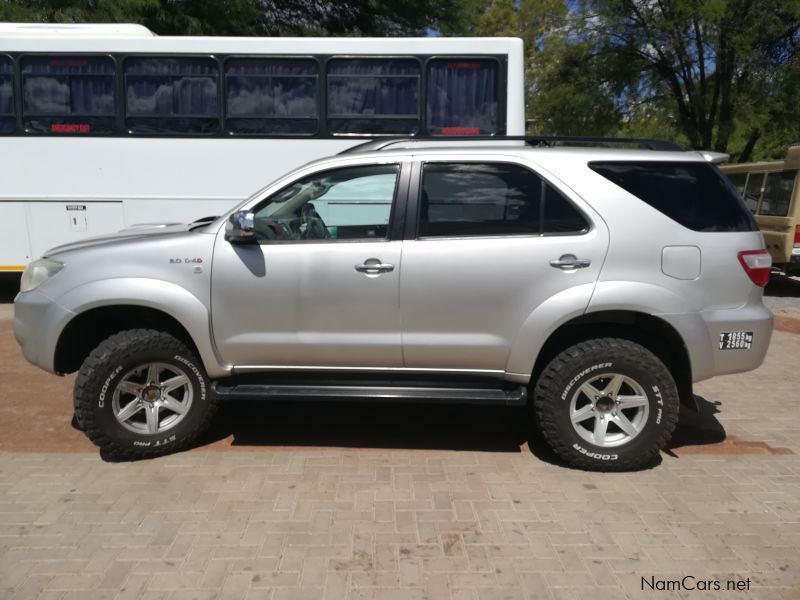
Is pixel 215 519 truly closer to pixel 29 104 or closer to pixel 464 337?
pixel 464 337

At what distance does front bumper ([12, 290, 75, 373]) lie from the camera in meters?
4.30

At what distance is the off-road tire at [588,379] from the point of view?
13.6 ft

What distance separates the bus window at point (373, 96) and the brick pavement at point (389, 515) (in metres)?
4.66

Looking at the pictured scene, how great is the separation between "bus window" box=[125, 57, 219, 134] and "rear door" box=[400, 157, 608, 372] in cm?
541

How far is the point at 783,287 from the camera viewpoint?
12398mm

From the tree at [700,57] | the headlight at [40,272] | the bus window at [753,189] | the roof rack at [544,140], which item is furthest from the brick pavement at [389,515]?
the tree at [700,57]

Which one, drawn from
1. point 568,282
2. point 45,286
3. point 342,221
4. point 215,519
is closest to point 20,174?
point 45,286

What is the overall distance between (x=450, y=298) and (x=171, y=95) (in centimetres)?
624

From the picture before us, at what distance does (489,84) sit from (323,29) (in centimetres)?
789

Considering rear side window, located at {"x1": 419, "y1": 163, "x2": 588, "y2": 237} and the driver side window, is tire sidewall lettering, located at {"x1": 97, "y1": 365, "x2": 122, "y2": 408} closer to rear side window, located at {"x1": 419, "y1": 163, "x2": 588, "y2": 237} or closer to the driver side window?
the driver side window

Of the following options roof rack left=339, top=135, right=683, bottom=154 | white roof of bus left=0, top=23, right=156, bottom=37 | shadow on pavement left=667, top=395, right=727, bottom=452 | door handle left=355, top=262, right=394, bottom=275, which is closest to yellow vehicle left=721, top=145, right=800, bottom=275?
shadow on pavement left=667, top=395, right=727, bottom=452

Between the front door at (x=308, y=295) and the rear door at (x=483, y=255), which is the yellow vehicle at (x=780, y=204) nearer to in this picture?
the rear door at (x=483, y=255)

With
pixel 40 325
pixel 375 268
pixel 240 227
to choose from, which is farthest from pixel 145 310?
pixel 375 268

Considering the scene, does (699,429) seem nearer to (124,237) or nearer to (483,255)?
(483,255)
